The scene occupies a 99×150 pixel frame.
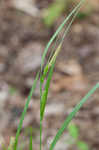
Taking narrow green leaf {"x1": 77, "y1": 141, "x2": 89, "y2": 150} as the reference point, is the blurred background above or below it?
below

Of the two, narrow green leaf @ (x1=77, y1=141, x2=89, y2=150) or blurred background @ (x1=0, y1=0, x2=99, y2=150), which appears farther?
blurred background @ (x1=0, y1=0, x2=99, y2=150)

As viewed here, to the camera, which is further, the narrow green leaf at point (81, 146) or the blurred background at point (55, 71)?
the blurred background at point (55, 71)

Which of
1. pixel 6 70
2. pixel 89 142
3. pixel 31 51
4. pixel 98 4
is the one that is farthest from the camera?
pixel 98 4

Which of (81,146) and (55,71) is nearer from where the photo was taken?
(81,146)

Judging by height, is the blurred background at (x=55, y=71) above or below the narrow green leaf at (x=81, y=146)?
below

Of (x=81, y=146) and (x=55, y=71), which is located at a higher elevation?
(x=81, y=146)

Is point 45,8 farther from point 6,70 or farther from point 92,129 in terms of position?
point 92,129

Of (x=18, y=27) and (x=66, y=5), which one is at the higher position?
(x=66, y=5)

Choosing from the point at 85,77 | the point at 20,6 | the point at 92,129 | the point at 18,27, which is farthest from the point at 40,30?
the point at 92,129
